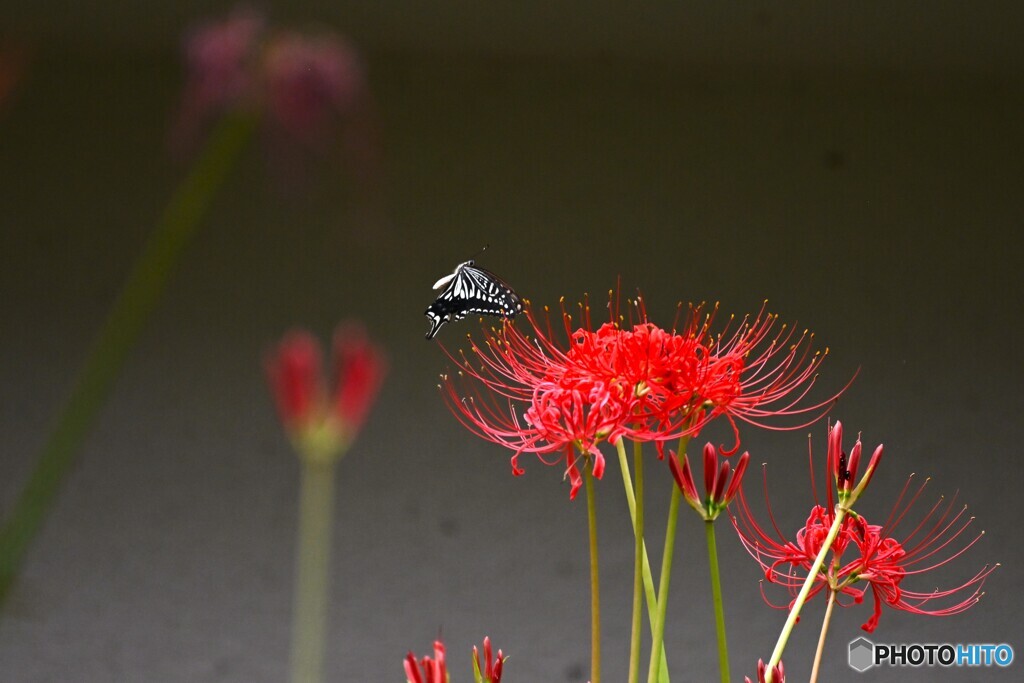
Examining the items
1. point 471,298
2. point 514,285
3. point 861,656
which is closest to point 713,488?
point 471,298

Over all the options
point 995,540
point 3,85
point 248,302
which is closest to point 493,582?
point 248,302

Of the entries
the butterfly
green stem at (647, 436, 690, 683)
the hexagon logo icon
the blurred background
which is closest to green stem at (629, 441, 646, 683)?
green stem at (647, 436, 690, 683)

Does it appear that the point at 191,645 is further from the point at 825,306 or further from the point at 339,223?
the point at 825,306

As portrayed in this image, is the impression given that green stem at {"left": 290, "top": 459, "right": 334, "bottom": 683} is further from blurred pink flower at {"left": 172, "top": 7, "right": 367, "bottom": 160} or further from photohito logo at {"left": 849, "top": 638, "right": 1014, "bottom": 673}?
photohito logo at {"left": 849, "top": 638, "right": 1014, "bottom": 673}

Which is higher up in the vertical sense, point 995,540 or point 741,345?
point 995,540

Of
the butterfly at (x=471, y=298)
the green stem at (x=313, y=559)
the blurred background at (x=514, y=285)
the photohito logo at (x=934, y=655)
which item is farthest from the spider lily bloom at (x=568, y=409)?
the photohito logo at (x=934, y=655)
